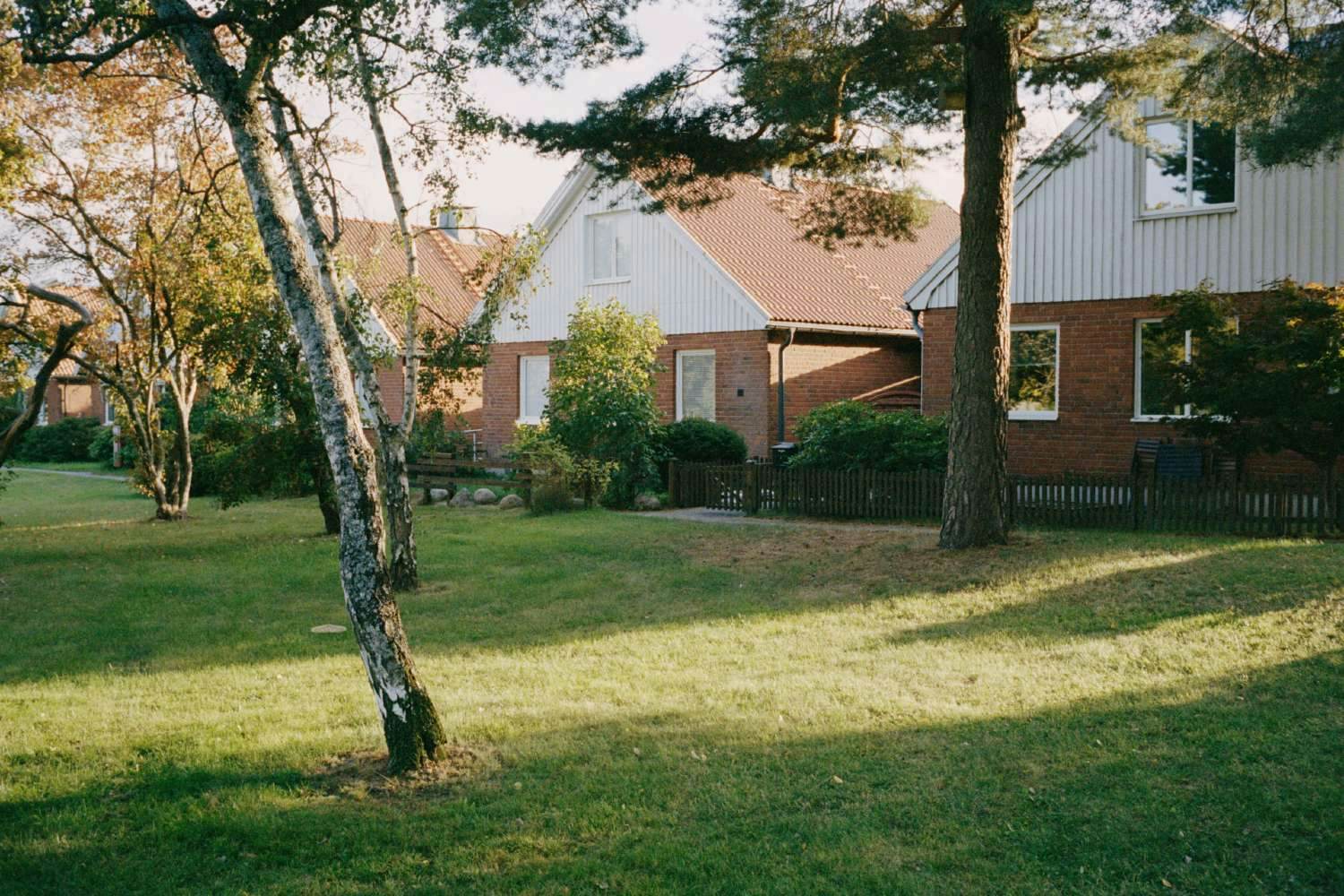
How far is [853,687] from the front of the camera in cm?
800

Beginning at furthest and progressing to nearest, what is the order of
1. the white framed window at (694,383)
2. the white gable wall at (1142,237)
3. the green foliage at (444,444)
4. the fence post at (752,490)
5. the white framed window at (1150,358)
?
1. the white framed window at (694,383)
2. the green foliage at (444,444)
3. the fence post at (752,490)
4. the white framed window at (1150,358)
5. the white gable wall at (1142,237)

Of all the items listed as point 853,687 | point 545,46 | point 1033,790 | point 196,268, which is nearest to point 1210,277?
point 545,46

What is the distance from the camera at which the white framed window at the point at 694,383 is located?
80.5ft

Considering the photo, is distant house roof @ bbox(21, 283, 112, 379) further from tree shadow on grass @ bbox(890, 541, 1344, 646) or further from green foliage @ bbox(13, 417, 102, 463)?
green foliage @ bbox(13, 417, 102, 463)

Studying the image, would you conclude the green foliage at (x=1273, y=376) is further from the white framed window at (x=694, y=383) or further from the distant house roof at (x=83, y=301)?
the distant house roof at (x=83, y=301)

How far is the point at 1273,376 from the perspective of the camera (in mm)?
13344

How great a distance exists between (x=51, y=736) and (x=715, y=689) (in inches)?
162

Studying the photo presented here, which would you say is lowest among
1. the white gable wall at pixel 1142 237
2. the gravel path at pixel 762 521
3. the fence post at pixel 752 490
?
the gravel path at pixel 762 521

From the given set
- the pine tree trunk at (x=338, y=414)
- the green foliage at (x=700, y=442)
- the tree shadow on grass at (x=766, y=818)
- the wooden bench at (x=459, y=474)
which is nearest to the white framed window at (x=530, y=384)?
the wooden bench at (x=459, y=474)

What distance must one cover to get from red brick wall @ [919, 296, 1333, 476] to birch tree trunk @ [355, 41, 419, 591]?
35.4ft

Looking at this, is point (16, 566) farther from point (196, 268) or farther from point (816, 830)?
point (816, 830)

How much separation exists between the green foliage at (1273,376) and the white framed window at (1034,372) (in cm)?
477

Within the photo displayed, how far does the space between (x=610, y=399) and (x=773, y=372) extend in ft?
14.1

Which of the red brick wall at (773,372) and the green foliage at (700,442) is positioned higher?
the red brick wall at (773,372)
